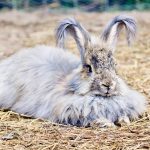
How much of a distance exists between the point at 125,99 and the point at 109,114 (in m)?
0.23

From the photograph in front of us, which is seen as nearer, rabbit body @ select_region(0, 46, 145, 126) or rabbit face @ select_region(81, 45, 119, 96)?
rabbit face @ select_region(81, 45, 119, 96)

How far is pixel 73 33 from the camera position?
607 centimetres

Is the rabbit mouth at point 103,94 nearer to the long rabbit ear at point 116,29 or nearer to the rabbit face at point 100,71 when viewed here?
the rabbit face at point 100,71

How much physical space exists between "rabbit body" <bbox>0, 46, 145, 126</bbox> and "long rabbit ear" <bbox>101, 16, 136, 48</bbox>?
1.48 feet

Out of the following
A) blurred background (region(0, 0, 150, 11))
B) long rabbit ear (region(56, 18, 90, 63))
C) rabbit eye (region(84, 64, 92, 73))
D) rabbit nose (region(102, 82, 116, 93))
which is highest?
long rabbit ear (region(56, 18, 90, 63))

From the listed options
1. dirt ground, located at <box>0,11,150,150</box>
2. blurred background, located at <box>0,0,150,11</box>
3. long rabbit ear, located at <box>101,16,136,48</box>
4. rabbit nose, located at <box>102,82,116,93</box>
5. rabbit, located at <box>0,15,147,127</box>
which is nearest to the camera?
dirt ground, located at <box>0,11,150,150</box>

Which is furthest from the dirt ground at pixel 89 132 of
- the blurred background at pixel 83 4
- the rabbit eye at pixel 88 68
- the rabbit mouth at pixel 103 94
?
the blurred background at pixel 83 4

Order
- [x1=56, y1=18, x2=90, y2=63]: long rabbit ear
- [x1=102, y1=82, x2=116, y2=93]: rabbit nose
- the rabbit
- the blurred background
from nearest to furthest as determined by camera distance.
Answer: [x1=102, y1=82, x2=116, y2=93]: rabbit nose < the rabbit < [x1=56, y1=18, x2=90, y2=63]: long rabbit ear < the blurred background

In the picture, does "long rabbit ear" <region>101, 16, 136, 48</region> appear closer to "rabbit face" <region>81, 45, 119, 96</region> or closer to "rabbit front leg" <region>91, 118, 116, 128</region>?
"rabbit face" <region>81, 45, 119, 96</region>

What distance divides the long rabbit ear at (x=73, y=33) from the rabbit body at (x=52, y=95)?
1.24ft

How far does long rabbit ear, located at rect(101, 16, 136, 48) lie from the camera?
606cm

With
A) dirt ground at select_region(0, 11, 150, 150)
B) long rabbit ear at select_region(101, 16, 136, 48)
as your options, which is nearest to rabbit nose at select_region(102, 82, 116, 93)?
dirt ground at select_region(0, 11, 150, 150)

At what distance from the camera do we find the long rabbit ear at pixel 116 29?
6.06 meters

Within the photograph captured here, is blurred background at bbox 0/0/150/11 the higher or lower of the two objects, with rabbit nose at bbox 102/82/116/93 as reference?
lower
